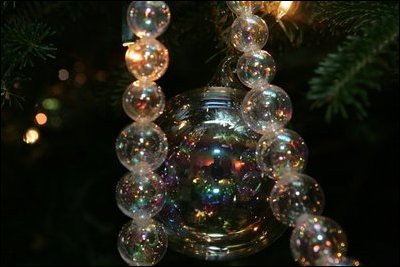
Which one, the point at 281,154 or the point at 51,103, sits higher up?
the point at 281,154

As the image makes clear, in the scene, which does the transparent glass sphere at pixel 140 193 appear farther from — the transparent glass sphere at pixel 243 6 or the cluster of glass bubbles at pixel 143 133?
the transparent glass sphere at pixel 243 6

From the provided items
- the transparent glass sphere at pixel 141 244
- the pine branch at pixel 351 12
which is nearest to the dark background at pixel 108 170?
the pine branch at pixel 351 12

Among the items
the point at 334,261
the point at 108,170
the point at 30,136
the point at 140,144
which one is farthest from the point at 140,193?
the point at 108,170

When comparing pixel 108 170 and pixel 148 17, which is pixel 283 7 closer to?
pixel 148 17

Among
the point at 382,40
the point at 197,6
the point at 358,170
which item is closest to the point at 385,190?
the point at 358,170

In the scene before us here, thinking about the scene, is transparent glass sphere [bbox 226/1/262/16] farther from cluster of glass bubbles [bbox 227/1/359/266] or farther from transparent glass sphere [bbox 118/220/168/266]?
transparent glass sphere [bbox 118/220/168/266]

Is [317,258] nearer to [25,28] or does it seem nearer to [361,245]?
[25,28]
